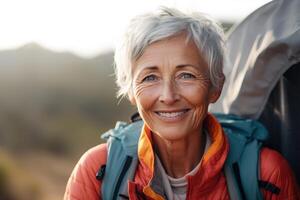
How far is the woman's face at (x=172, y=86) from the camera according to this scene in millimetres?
2738

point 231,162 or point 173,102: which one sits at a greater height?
point 173,102

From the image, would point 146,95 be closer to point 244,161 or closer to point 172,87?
point 172,87

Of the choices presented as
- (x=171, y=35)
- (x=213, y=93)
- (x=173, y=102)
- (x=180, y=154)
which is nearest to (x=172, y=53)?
(x=171, y=35)

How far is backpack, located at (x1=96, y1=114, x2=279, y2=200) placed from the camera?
2775 mm

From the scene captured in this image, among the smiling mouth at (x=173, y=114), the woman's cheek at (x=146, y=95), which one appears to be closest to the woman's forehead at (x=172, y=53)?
the woman's cheek at (x=146, y=95)

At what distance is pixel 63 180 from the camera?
36.3ft

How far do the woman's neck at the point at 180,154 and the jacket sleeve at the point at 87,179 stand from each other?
0.93ft

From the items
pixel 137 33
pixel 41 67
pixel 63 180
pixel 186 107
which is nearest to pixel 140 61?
pixel 137 33

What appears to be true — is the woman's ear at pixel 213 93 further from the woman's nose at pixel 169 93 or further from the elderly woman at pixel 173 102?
the woman's nose at pixel 169 93

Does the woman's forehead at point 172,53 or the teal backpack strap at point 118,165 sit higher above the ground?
the woman's forehead at point 172,53

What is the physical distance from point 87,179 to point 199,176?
1.77ft

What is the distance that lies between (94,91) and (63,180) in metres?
4.84

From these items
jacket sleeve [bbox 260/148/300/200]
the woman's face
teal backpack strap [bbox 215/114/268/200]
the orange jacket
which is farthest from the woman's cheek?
jacket sleeve [bbox 260/148/300/200]

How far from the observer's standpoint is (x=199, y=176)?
2791 mm
